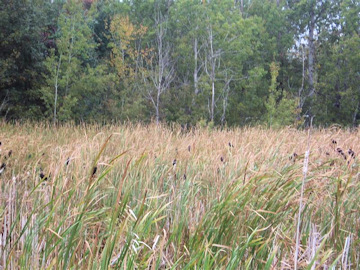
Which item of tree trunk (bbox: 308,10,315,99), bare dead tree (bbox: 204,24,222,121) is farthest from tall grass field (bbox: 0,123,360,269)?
tree trunk (bbox: 308,10,315,99)

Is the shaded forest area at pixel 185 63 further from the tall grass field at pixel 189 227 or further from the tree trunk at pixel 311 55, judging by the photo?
the tall grass field at pixel 189 227

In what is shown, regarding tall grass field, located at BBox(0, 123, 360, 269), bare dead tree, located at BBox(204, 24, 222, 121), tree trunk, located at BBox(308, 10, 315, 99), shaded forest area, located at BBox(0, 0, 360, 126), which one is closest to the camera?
tall grass field, located at BBox(0, 123, 360, 269)

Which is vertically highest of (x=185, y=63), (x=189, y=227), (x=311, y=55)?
(x=311, y=55)

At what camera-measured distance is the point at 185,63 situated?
21953 mm

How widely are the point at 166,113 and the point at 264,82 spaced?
6250mm

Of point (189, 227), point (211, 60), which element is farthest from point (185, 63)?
point (189, 227)

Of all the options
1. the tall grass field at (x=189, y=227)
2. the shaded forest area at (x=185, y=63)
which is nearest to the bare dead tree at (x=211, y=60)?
the shaded forest area at (x=185, y=63)

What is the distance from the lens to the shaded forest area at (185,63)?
680 inches

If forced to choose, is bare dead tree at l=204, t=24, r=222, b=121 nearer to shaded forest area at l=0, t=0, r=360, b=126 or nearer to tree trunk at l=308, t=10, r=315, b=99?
shaded forest area at l=0, t=0, r=360, b=126

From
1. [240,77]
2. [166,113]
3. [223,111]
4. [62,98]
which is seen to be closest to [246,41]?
[240,77]

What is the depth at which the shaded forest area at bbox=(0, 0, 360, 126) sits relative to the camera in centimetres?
1728

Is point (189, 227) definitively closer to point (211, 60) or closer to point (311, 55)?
point (211, 60)

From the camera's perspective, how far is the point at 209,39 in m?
20.2

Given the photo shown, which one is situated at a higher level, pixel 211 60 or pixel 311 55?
pixel 311 55
